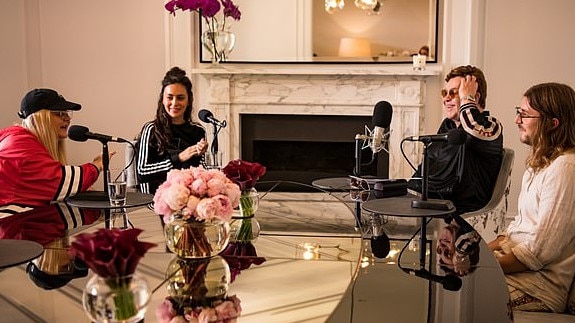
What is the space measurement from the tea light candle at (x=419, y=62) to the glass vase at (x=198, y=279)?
11.2ft

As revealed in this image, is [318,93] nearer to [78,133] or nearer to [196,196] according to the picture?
[78,133]

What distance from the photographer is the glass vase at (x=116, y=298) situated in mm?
1086

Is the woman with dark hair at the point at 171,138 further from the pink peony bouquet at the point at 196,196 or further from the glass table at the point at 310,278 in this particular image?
the pink peony bouquet at the point at 196,196

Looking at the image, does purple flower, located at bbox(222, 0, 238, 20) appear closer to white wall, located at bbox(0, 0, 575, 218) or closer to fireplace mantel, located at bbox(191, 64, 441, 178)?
fireplace mantel, located at bbox(191, 64, 441, 178)

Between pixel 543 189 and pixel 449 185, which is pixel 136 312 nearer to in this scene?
pixel 543 189

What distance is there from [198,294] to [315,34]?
13.2 ft

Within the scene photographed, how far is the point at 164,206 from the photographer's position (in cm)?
156

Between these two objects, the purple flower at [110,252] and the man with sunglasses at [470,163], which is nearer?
the purple flower at [110,252]

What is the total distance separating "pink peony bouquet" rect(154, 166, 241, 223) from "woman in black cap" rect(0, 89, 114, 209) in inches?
45.0

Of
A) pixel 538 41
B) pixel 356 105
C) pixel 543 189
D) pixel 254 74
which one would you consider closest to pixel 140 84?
pixel 254 74

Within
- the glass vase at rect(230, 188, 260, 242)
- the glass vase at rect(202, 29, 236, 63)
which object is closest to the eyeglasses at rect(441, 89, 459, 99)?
the glass vase at rect(230, 188, 260, 242)

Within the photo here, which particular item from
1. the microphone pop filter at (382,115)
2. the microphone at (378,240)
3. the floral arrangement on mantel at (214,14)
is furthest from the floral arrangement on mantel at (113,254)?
the floral arrangement on mantel at (214,14)

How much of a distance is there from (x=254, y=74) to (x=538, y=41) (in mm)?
2082

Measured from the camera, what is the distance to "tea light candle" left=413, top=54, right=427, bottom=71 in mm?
4721
